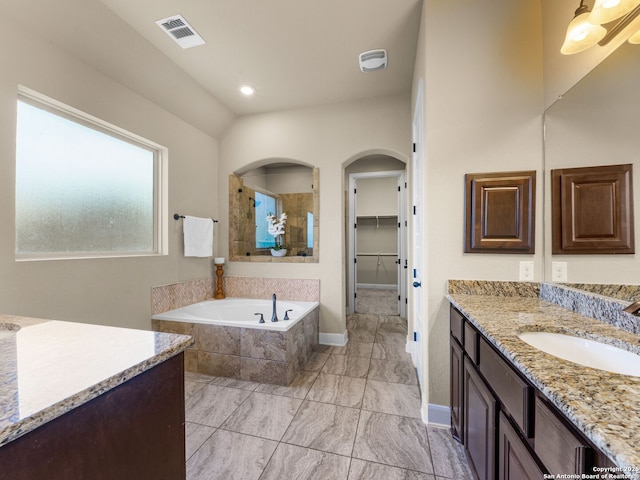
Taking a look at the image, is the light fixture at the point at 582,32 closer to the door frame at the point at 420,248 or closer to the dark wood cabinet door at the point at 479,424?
the door frame at the point at 420,248

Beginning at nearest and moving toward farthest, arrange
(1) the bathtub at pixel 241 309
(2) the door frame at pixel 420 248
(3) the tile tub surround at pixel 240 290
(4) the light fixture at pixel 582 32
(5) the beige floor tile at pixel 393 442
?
(4) the light fixture at pixel 582 32 → (5) the beige floor tile at pixel 393 442 → (2) the door frame at pixel 420 248 → (3) the tile tub surround at pixel 240 290 → (1) the bathtub at pixel 241 309

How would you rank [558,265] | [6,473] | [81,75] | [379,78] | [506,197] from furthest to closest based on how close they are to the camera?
1. [379,78]
2. [81,75]
3. [506,197]
4. [558,265]
5. [6,473]

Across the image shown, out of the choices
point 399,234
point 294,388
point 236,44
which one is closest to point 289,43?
point 236,44

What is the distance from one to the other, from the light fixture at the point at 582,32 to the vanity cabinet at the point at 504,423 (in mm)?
1389

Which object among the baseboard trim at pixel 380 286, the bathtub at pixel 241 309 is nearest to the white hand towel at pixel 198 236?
the bathtub at pixel 241 309

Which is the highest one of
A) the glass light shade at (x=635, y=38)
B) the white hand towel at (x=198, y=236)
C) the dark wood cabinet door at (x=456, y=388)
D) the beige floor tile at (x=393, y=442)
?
the glass light shade at (x=635, y=38)

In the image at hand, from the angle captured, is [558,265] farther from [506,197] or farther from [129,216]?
[129,216]

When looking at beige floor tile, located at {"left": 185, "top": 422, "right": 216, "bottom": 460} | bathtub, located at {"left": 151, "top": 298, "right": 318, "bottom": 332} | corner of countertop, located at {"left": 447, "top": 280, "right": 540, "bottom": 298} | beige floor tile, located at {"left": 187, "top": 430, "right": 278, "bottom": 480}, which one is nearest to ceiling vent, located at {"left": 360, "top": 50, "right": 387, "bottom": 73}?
corner of countertop, located at {"left": 447, "top": 280, "right": 540, "bottom": 298}

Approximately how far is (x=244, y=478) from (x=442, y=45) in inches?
109

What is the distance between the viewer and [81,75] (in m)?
1.99

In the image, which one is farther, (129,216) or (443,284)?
(129,216)

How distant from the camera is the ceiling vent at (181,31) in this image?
6.37ft

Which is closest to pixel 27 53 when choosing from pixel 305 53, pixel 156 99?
pixel 156 99

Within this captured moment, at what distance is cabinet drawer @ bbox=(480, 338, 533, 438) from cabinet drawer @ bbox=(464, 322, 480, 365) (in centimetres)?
7
